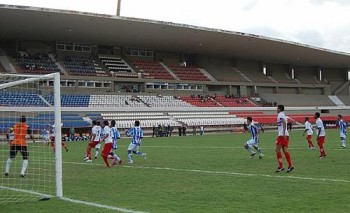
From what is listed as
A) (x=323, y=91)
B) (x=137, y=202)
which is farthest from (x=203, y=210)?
(x=323, y=91)

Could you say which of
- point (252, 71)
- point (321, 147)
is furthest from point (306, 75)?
point (321, 147)

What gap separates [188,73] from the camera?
61625mm

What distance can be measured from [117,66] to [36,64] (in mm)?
9745

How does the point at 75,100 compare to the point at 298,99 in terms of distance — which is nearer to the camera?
the point at 75,100

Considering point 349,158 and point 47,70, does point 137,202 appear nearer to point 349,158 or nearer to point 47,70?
point 349,158

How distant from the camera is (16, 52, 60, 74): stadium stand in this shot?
48.6m

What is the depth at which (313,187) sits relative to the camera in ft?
33.7

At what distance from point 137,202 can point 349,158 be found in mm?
11000

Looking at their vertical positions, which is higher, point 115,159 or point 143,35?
point 143,35

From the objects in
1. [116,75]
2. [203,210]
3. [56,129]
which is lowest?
[203,210]

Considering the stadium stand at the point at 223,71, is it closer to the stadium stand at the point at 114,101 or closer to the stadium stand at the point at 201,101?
the stadium stand at the point at 201,101

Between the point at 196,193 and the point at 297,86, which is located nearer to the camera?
the point at 196,193

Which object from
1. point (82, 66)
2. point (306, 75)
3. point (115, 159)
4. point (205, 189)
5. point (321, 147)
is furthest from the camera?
point (306, 75)

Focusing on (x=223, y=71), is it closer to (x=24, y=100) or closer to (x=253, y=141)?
(x=24, y=100)
